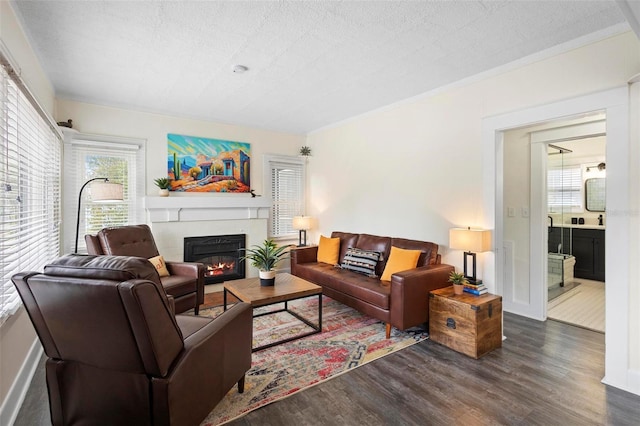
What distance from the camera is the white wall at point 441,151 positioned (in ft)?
8.08

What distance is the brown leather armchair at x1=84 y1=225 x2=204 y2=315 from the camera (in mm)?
3311

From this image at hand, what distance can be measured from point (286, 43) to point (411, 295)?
2.43m

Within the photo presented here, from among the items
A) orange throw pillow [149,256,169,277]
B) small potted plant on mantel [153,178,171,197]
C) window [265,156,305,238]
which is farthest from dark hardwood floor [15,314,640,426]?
window [265,156,305,238]

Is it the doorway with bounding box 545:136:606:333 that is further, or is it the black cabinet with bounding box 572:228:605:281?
the black cabinet with bounding box 572:228:605:281

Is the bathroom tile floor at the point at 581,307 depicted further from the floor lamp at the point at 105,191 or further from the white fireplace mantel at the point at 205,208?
the floor lamp at the point at 105,191

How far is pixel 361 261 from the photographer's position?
3.85m

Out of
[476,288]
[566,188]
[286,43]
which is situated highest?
[286,43]

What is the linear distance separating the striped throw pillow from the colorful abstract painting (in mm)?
2182

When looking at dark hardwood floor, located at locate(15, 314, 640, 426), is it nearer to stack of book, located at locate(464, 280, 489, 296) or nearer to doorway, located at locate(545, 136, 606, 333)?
stack of book, located at locate(464, 280, 489, 296)

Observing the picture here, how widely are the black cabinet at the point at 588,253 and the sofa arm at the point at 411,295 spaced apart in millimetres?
3926

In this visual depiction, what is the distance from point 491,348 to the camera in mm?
2793

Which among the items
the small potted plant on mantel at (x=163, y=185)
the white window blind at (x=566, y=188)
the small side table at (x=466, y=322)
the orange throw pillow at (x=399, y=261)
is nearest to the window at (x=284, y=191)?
the small potted plant on mantel at (x=163, y=185)

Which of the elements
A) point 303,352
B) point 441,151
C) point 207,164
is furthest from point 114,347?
point 207,164

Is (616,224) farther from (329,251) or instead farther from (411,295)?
(329,251)
